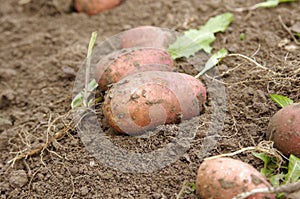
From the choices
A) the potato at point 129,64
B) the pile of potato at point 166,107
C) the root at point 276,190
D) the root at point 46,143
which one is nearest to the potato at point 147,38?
the pile of potato at point 166,107

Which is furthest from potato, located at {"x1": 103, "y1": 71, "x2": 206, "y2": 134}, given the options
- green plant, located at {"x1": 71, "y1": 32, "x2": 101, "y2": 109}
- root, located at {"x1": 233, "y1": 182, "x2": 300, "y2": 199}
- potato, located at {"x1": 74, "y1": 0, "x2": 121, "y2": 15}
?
potato, located at {"x1": 74, "y1": 0, "x2": 121, "y2": 15}

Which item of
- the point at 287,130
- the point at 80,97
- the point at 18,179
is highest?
the point at 287,130

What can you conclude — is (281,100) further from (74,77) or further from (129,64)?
(74,77)

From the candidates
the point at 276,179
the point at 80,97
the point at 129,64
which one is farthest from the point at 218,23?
the point at 276,179

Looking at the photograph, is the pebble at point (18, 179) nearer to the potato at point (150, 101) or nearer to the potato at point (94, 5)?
the potato at point (150, 101)

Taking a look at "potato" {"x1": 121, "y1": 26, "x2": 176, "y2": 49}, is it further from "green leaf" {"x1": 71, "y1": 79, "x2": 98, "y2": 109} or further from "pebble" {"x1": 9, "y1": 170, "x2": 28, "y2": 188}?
"pebble" {"x1": 9, "y1": 170, "x2": 28, "y2": 188}

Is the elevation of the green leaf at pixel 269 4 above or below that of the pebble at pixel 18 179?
above

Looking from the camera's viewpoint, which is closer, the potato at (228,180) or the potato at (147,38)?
the potato at (228,180)
